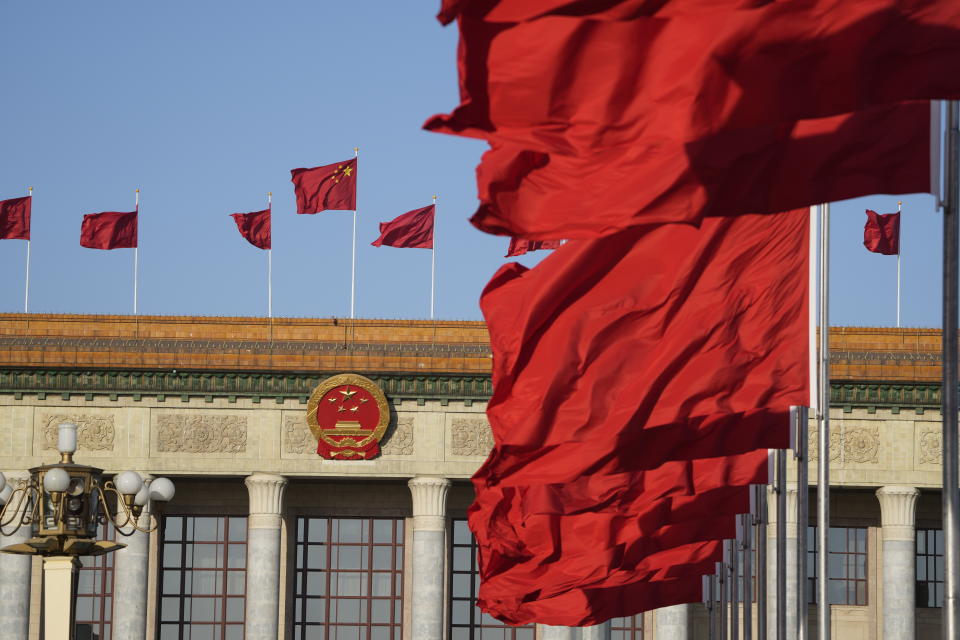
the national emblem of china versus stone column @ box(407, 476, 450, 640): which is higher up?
the national emblem of china

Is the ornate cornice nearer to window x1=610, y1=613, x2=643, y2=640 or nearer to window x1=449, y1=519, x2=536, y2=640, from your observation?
window x1=449, y1=519, x2=536, y2=640

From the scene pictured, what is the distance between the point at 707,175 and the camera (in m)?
10.9

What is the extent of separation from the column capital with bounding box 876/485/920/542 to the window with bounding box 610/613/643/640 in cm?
770

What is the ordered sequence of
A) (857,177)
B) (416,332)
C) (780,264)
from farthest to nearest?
1. (416,332)
2. (780,264)
3. (857,177)

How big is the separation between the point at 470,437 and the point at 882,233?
12262mm

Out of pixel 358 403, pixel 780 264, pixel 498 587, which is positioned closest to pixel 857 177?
pixel 780 264

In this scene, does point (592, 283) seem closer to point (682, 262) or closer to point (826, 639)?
point (682, 262)

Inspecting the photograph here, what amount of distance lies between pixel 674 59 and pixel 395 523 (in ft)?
133

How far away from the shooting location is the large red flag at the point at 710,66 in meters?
10.6

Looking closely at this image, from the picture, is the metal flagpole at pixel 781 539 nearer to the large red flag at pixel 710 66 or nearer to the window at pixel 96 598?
the large red flag at pixel 710 66

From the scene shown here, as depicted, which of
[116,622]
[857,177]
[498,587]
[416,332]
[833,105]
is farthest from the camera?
[416,332]

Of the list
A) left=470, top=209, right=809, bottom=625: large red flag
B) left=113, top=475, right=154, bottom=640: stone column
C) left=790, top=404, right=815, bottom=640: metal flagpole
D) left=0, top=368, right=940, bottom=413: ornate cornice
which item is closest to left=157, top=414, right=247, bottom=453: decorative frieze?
left=0, top=368, right=940, bottom=413: ornate cornice

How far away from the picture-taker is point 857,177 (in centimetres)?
1145

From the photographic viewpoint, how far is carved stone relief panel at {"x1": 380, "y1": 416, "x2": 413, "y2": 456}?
47750 mm
